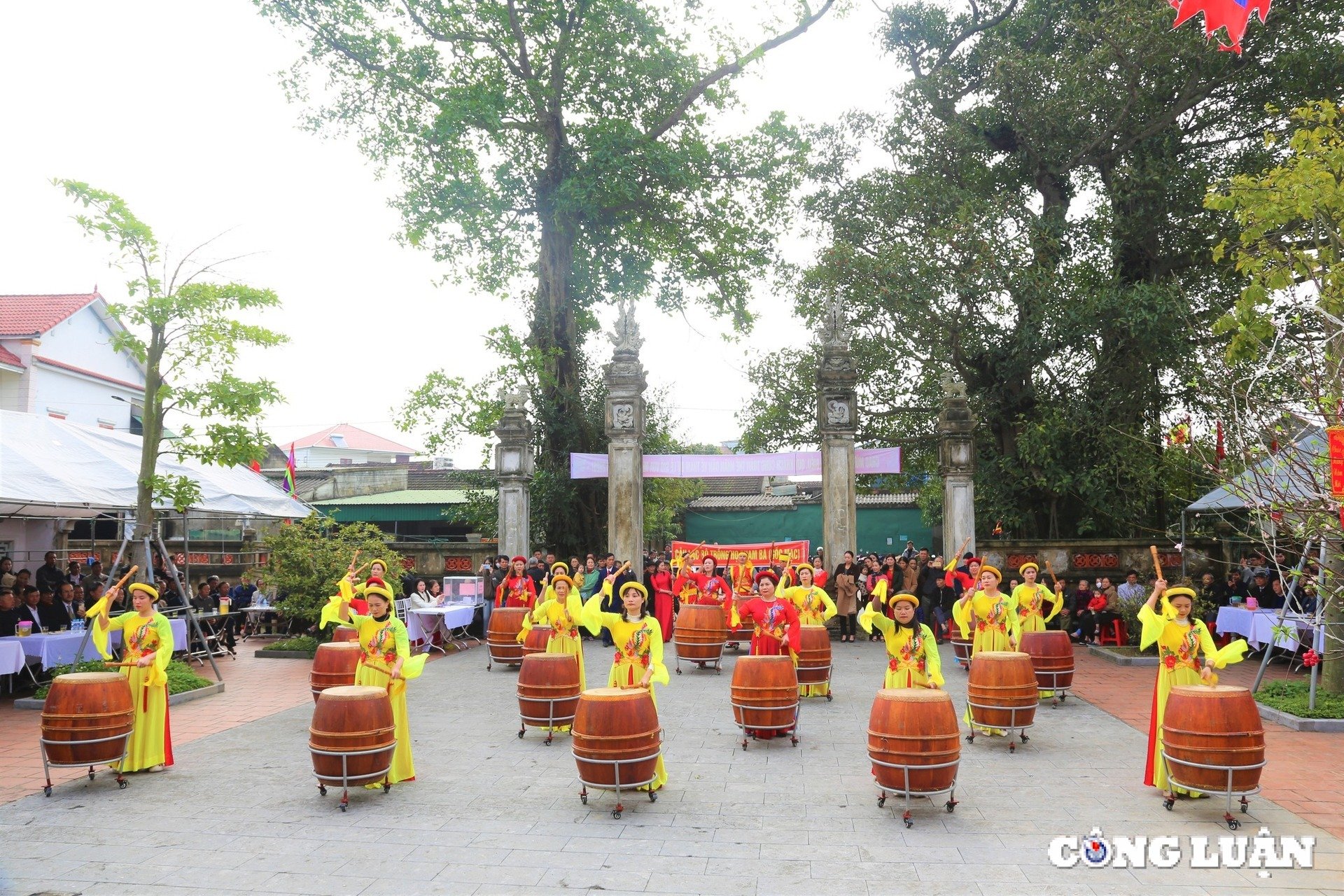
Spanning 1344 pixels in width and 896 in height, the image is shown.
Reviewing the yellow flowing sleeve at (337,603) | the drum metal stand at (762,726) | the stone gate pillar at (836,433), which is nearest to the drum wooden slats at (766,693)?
the drum metal stand at (762,726)

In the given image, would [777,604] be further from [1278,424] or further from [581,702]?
[1278,424]

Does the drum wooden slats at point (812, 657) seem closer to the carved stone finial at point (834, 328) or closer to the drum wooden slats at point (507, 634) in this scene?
the drum wooden slats at point (507, 634)

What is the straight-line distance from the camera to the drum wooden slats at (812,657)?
996 cm

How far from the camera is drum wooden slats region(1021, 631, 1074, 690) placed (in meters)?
9.77

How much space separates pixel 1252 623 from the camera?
11.4 m

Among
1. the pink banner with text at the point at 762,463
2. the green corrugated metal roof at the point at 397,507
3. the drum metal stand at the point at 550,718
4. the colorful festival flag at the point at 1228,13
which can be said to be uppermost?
the colorful festival flag at the point at 1228,13

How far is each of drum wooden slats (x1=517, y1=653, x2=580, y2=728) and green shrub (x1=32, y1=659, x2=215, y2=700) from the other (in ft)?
13.8

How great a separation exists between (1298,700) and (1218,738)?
467 cm

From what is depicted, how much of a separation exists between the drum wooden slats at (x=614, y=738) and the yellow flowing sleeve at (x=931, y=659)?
2.25 m

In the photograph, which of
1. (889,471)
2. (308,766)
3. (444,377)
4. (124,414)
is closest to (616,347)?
(444,377)

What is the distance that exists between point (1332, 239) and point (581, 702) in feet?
27.2

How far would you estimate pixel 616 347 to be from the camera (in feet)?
55.7

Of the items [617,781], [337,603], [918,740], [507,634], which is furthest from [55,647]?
[918,740]

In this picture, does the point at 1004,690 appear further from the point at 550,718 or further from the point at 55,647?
the point at 55,647
